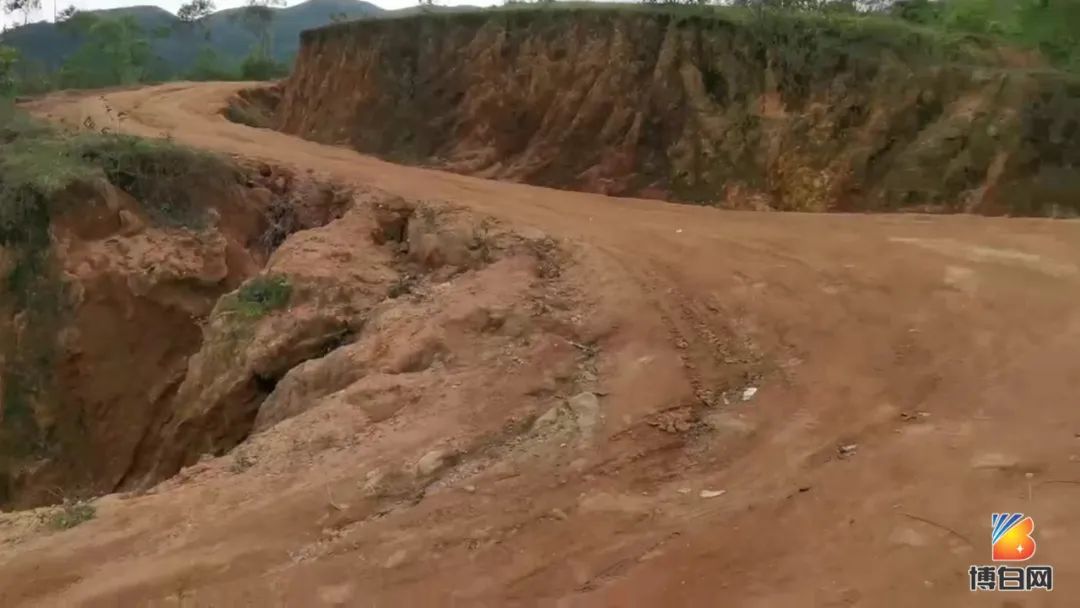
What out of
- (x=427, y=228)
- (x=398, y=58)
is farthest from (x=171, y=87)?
(x=427, y=228)

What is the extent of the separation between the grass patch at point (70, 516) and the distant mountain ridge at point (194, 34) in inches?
1617

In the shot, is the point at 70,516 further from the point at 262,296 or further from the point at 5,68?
the point at 5,68

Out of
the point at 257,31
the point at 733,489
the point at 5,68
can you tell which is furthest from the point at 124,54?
the point at 733,489

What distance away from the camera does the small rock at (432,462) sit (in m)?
4.35

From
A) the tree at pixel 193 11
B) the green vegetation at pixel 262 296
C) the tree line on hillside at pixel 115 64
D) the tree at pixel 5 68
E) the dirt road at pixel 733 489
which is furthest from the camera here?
the tree at pixel 193 11

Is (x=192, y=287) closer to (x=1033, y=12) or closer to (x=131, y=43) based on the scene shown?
(x=1033, y=12)

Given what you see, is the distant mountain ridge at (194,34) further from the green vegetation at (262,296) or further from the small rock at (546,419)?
the small rock at (546,419)

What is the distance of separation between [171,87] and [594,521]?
1018 inches

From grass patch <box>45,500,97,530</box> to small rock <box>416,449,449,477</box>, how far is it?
1.67m

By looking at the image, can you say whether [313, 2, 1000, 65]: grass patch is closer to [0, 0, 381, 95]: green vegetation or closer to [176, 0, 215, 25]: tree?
[0, 0, 381, 95]: green vegetation

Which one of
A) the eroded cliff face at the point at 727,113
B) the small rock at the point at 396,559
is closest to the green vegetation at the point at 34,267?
the eroded cliff face at the point at 727,113

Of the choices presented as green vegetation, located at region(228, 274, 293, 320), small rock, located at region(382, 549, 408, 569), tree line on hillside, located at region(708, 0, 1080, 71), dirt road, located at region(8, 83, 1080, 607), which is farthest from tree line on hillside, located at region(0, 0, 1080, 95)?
small rock, located at region(382, 549, 408, 569)

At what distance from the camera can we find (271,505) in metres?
4.25

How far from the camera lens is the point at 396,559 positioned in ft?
12.3
